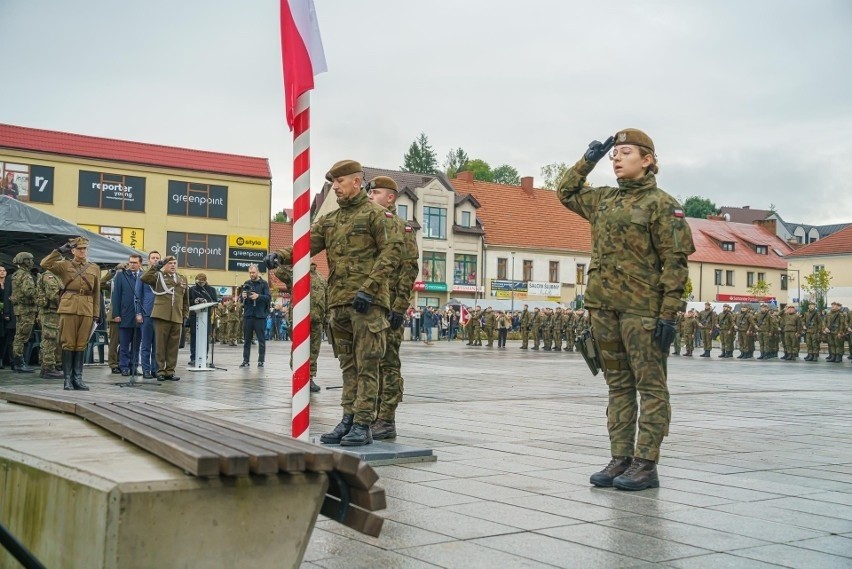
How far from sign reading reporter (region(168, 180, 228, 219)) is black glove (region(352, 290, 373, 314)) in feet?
158

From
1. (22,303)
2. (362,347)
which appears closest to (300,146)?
(362,347)

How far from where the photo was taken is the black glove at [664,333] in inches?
251

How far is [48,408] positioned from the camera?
5.18 metres

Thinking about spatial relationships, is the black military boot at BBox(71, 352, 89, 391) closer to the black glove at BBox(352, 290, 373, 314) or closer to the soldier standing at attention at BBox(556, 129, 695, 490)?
the black glove at BBox(352, 290, 373, 314)

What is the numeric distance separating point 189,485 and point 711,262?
8375cm

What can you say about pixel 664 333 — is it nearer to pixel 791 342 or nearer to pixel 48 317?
pixel 48 317

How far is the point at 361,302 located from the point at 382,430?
161 centimetres

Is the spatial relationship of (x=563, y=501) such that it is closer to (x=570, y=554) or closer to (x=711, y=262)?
(x=570, y=554)

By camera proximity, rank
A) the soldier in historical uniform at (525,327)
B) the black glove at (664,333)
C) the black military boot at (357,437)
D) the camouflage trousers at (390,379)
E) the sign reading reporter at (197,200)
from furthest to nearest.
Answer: the sign reading reporter at (197,200) < the soldier in historical uniform at (525,327) < the camouflage trousers at (390,379) < the black military boot at (357,437) < the black glove at (664,333)

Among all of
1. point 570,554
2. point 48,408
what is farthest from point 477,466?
point 48,408

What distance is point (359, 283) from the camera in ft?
25.4

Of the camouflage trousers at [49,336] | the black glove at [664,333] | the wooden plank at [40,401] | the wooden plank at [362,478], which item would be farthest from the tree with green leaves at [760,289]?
the wooden plank at [362,478]

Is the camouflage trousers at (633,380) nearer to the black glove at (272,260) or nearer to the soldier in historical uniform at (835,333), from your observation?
the black glove at (272,260)

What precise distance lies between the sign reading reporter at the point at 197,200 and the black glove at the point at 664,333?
1961 inches
